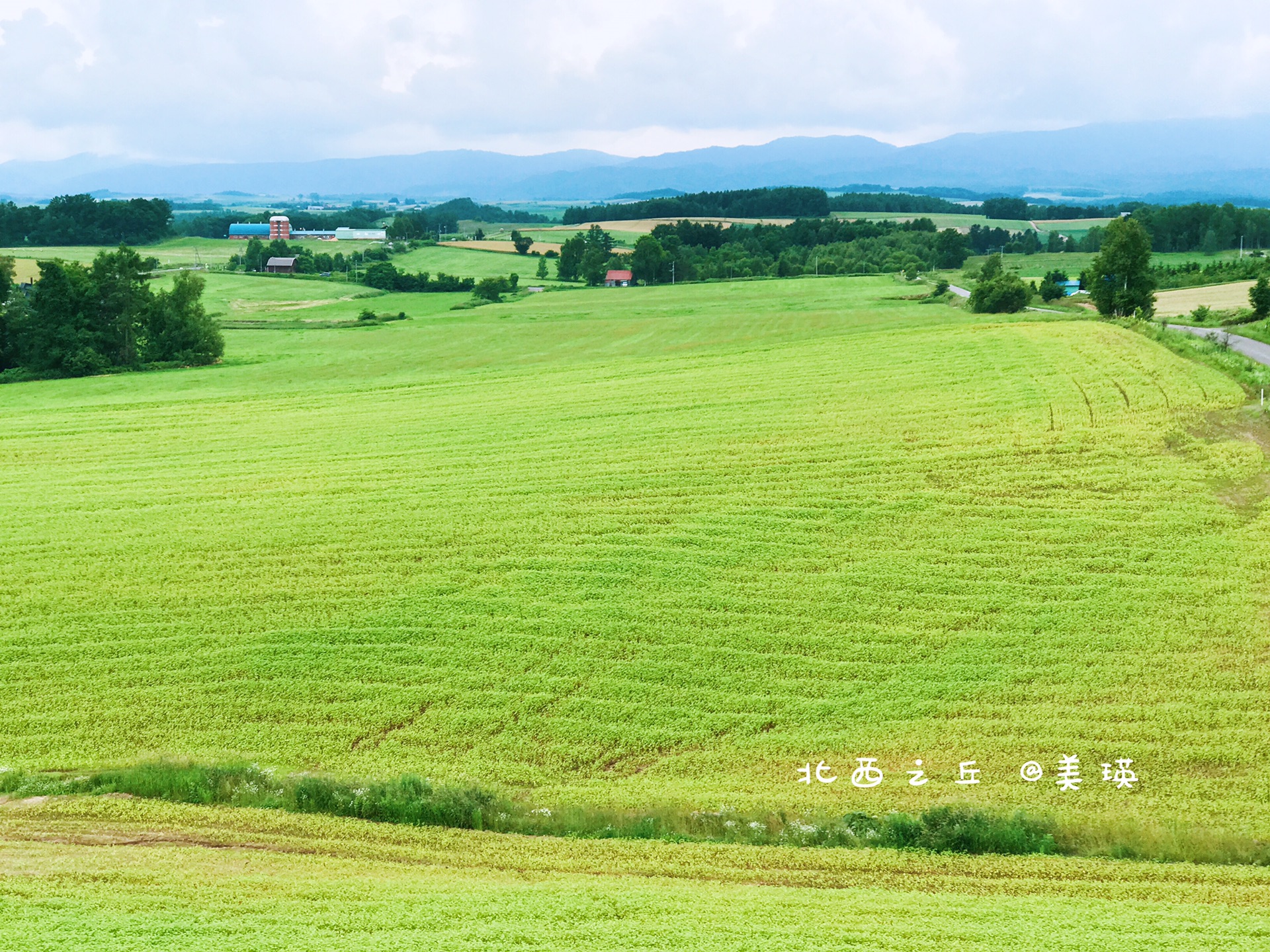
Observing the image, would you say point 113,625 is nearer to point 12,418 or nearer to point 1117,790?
point 1117,790

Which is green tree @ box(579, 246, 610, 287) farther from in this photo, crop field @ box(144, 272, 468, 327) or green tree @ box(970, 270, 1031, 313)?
green tree @ box(970, 270, 1031, 313)

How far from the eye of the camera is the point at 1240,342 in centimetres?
4912

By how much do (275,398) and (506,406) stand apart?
37.4 feet

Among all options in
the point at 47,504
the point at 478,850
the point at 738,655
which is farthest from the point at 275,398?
the point at 478,850

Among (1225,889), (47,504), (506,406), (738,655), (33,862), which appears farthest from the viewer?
(506,406)

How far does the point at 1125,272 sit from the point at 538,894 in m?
52.2

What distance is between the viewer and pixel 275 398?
46219mm

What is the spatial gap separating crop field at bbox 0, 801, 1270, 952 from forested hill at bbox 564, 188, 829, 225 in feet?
514

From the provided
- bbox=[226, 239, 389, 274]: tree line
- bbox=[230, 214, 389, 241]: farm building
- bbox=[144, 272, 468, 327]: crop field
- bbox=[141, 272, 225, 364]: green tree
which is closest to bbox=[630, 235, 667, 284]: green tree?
bbox=[144, 272, 468, 327]: crop field

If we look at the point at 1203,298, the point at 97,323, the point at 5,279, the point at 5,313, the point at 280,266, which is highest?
the point at 280,266

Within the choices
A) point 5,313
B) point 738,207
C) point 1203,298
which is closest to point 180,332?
point 5,313

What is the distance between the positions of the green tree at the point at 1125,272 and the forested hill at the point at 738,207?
4416 inches

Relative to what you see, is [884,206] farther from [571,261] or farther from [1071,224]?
[571,261]

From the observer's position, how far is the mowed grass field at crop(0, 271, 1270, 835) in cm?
1823
